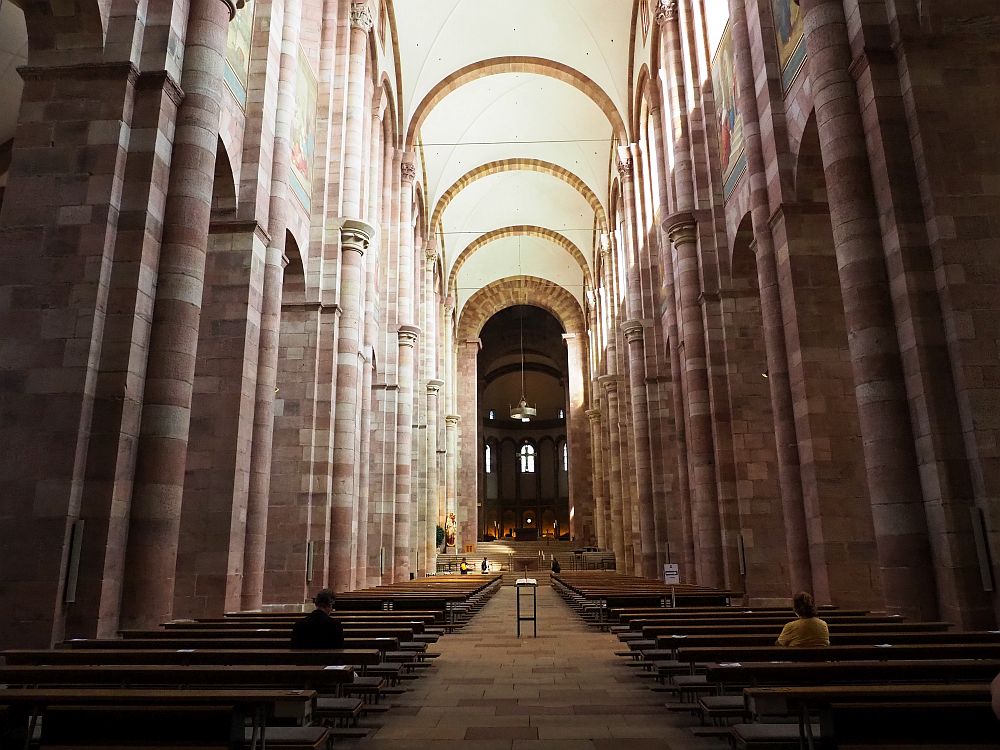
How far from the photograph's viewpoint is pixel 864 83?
9.12 metres

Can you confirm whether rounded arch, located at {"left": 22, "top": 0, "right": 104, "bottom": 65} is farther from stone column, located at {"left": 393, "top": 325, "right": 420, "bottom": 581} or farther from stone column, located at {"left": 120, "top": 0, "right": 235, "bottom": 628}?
stone column, located at {"left": 393, "top": 325, "right": 420, "bottom": 581}

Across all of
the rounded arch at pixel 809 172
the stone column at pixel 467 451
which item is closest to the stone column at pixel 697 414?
the rounded arch at pixel 809 172

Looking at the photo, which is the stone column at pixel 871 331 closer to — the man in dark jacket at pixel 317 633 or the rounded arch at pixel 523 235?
the man in dark jacket at pixel 317 633

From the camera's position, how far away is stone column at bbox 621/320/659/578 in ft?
76.4

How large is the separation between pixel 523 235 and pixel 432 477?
1620 centimetres

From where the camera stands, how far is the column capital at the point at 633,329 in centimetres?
2492

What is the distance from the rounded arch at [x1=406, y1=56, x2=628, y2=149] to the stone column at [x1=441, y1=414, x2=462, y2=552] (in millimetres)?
18972

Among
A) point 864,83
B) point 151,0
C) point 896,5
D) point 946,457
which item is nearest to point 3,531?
point 151,0

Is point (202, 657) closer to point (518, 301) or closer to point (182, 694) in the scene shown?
point (182, 694)

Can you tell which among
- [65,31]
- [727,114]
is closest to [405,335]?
[727,114]

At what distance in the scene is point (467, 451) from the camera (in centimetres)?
4550

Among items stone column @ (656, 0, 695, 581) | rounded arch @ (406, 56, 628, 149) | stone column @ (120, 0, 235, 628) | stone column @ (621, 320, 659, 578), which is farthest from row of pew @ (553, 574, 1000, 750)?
rounded arch @ (406, 56, 628, 149)

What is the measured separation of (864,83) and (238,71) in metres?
9.91

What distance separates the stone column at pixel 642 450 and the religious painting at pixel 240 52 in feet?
50.8
